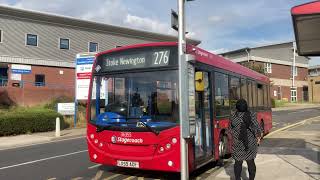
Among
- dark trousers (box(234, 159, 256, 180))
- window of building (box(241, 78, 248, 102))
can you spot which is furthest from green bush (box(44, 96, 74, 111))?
dark trousers (box(234, 159, 256, 180))

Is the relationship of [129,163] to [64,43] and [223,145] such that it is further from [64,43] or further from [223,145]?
[64,43]

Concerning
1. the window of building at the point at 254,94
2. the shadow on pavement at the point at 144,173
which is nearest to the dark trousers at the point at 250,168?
the shadow on pavement at the point at 144,173

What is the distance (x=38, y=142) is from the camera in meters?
19.2

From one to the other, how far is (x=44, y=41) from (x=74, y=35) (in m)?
3.66

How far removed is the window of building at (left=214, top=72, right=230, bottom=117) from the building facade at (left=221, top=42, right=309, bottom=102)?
194ft

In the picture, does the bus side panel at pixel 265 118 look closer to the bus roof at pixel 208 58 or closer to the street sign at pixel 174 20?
the bus roof at pixel 208 58

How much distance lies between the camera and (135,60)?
31.4 feet

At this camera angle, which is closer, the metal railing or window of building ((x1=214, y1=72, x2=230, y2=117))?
window of building ((x1=214, y1=72, x2=230, y2=117))

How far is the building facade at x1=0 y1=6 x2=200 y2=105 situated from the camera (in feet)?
130

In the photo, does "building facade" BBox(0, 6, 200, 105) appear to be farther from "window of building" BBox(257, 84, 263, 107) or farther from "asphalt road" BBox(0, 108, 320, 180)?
"window of building" BBox(257, 84, 263, 107)

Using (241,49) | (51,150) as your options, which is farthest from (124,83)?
(241,49)

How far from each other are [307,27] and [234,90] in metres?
5.60

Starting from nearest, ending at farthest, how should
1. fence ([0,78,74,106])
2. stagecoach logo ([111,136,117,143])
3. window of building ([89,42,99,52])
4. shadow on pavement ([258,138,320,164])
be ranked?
1. stagecoach logo ([111,136,117,143])
2. shadow on pavement ([258,138,320,164])
3. fence ([0,78,74,106])
4. window of building ([89,42,99,52])

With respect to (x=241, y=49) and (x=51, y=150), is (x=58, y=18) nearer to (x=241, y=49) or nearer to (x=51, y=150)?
(x=51, y=150)
